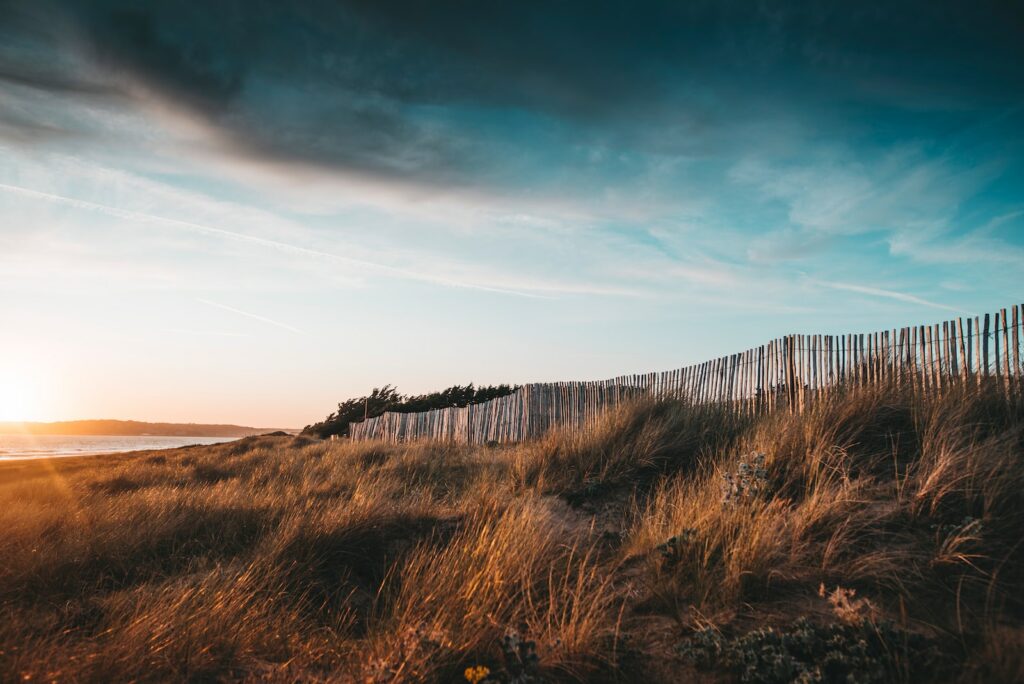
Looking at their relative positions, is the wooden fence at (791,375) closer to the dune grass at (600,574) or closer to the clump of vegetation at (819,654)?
the dune grass at (600,574)

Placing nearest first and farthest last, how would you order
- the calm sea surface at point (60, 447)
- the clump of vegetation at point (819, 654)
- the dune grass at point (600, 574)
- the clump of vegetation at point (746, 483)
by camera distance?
the clump of vegetation at point (819, 654) → the dune grass at point (600, 574) → the clump of vegetation at point (746, 483) → the calm sea surface at point (60, 447)

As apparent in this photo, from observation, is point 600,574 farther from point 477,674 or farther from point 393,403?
point 393,403

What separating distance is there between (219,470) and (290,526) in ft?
25.1

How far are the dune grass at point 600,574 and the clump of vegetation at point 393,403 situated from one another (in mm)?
19077

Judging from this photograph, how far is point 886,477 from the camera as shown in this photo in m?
4.34

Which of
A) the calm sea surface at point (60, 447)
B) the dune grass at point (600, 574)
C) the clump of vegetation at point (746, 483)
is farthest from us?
the calm sea surface at point (60, 447)

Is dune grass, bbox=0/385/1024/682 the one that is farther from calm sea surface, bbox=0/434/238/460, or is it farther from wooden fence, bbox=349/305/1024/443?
calm sea surface, bbox=0/434/238/460

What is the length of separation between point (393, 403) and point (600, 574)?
2374 centimetres

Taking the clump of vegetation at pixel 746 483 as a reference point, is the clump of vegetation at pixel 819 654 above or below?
below

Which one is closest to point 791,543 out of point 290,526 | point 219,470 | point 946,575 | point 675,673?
point 946,575

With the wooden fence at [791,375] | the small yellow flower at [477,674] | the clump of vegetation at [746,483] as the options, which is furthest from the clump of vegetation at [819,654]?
the wooden fence at [791,375]

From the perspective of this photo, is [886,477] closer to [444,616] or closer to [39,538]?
[444,616]

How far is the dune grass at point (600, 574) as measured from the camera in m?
2.53

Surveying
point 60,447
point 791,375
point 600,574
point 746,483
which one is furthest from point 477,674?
point 60,447
